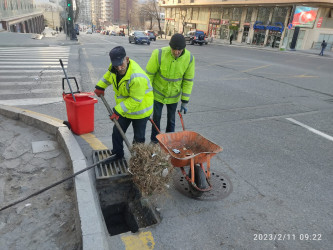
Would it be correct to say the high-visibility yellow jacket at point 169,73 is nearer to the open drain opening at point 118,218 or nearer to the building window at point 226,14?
the open drain opening at point 118,218

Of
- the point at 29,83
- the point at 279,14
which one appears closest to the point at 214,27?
the point at 279,14

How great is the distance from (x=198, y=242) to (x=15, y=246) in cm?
194

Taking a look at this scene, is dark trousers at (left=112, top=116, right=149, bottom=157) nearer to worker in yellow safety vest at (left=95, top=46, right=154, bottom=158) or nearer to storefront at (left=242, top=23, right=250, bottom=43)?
worker in yellow safety vest at (left=95, top=46, right=154, bottom=158)

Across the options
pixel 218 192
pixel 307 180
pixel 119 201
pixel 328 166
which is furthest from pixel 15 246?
pixel 328 166

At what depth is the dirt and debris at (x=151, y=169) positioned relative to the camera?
3.05m

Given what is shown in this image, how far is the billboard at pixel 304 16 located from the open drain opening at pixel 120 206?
39539 millimetres

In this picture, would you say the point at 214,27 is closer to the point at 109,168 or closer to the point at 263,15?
the point at 263,15

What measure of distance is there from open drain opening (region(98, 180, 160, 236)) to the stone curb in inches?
12.1

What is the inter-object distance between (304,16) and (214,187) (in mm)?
39151

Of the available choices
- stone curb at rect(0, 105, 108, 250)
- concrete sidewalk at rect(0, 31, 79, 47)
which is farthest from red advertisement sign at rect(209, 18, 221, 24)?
stone curb at rect(0, 105, 108, 250)

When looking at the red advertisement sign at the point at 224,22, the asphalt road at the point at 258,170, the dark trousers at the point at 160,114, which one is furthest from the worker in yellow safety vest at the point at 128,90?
the red advertisement sign at the point at 224,22

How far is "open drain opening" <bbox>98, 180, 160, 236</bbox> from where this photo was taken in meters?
3.47

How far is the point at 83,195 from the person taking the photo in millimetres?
3049

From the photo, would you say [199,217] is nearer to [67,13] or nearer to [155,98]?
[155,98]
